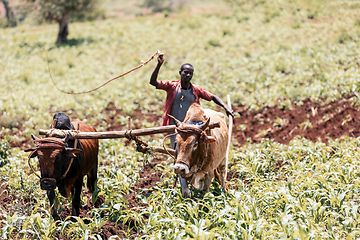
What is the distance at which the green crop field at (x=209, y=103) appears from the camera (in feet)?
16.2

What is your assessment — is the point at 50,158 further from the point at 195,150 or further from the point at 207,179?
the point at 207,179

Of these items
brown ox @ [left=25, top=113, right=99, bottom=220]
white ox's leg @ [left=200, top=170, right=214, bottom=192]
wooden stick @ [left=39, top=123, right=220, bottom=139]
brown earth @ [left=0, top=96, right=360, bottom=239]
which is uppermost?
wooden stick @ [left=39, top=123, right=220, bottom=139]

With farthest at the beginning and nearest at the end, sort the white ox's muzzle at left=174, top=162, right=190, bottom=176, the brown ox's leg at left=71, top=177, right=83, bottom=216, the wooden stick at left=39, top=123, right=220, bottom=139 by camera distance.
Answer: the brown ox's leg at left=71, top=177, right=83, bottom=216
the wooden stick at left=39, top=123, right=220, bottom=139
the white ox's muzzle at left=174, top=162, right=190, bottom=176

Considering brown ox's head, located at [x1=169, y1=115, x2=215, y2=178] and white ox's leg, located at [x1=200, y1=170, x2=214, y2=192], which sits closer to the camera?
brown ox's head, located at [x1=169, y1=115, x2=215, y2=178]

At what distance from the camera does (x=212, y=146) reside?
5379 millimetres

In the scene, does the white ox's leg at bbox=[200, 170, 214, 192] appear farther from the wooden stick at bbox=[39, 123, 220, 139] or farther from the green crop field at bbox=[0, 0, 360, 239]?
the wooden stick at bbox=[39, 123, 220, 139]

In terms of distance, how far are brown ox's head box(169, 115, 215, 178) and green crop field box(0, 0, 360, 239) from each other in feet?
2.12

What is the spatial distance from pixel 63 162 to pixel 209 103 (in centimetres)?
833

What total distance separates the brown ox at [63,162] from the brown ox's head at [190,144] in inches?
59.4

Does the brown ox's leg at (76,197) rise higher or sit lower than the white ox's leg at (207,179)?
lower

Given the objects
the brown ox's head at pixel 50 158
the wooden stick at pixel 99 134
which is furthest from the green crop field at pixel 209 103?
the wooden stick at pixel 99 134

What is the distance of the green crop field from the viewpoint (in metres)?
4.93

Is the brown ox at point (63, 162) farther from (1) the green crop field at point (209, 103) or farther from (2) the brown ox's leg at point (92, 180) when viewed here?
(1) the green crop field at point (209, 103)

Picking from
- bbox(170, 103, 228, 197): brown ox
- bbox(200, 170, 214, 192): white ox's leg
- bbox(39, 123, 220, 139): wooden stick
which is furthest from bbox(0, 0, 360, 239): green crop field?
bbox(39, 123, 220, 139): wooden stick
